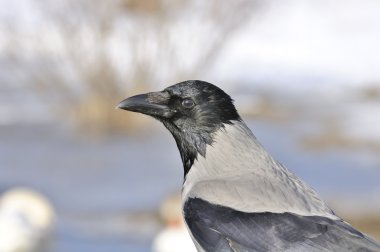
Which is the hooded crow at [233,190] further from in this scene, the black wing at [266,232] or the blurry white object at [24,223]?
the blurry white object at [24,223]

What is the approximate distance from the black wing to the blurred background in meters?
4.21

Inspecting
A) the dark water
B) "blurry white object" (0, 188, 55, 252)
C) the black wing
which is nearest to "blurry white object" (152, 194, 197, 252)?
the dark water

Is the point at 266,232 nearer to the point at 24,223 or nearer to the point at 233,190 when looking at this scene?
the point at 233,190

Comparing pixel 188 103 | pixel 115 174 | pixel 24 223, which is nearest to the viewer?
pixel 188 103

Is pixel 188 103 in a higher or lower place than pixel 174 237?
lower

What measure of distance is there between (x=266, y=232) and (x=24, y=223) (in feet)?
13.3

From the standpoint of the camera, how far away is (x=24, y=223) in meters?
7.33

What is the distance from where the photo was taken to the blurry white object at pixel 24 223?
7.13 metres

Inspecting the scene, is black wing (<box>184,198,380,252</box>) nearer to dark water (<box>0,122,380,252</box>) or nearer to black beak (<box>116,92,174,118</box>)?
black beak (<box>116,92,174,118</box>)

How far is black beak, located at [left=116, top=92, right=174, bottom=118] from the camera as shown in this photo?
13.2 feet

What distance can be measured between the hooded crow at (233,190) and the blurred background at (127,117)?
12.9ft

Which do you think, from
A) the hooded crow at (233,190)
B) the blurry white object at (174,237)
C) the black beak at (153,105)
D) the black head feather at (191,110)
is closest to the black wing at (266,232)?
the hooded crow at (233,190)

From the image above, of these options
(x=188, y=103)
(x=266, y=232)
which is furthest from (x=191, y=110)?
(x=266, y=232)

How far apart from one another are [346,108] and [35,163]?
4568 millimetres
